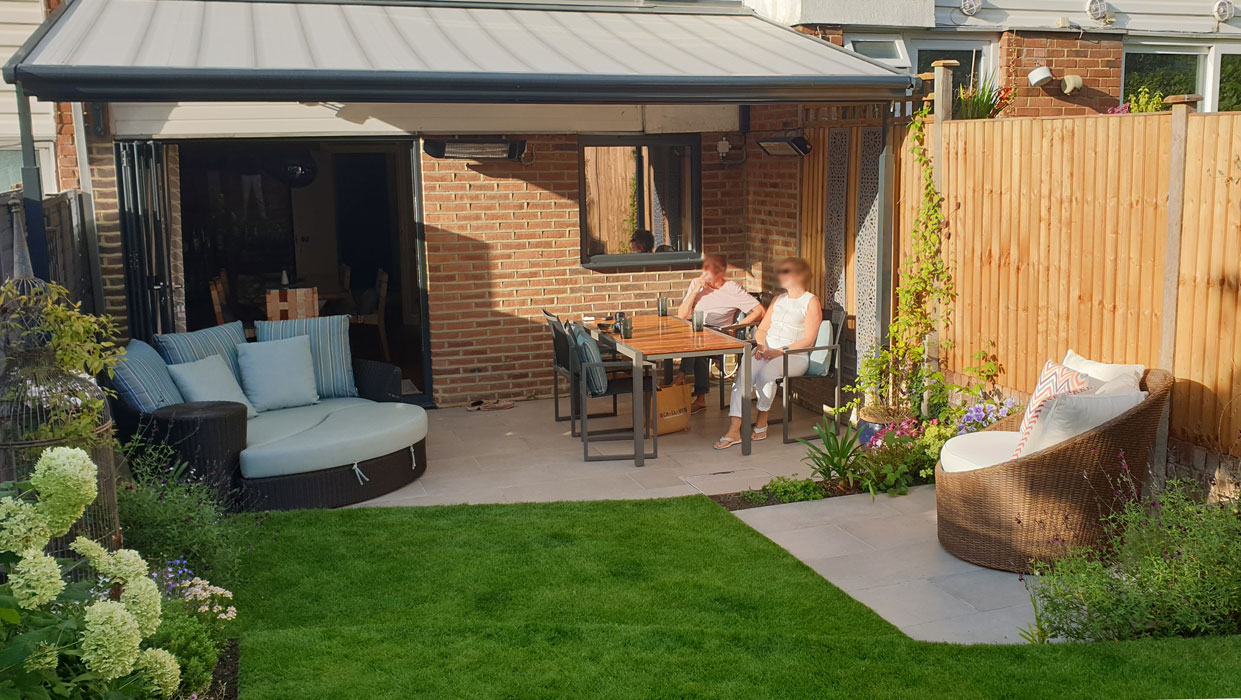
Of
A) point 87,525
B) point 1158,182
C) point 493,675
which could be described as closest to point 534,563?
point 493,675

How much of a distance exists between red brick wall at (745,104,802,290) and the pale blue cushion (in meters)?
5.44

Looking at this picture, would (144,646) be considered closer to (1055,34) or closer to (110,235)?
(110,235)

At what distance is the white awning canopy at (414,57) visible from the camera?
22.0 feet

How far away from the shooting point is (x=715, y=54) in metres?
8.59

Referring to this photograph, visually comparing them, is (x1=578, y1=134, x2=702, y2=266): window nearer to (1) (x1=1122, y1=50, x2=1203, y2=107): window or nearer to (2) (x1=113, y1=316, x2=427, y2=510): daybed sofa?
(2) (x1=113, y1=316, x2=427, y2=510): daybed sofa

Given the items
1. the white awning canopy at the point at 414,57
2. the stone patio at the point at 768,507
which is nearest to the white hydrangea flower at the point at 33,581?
the stone patio at the point at 768,507

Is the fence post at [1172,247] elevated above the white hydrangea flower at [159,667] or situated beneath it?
elevated above

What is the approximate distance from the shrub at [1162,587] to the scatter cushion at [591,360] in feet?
13.0

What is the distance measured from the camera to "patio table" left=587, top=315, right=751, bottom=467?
27.1 feet

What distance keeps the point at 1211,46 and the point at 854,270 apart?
4.78m

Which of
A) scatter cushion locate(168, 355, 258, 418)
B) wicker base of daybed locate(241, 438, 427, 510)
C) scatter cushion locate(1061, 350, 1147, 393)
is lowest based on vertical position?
wicker base of daybed locate(241, 438, 427, 510)

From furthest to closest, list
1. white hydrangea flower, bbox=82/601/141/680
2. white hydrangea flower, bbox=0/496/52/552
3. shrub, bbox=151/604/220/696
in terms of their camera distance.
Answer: shrub, bbox=151/604/220/696 < white hydrangea flower, bbox=0/496/52/552 < white hydrangea flower, bbox=82/601/141/680

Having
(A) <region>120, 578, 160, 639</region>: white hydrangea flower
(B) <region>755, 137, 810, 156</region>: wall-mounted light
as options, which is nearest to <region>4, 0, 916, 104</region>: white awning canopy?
(B) <region>755, 137, 810, 156</region>: wall-mounted light

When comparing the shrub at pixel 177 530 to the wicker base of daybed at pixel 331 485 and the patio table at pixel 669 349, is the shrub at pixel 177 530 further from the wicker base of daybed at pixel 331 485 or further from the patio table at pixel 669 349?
the patio table at pixel 669 349
